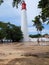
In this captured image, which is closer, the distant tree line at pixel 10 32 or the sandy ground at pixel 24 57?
the sandy ground at pixel 24 57

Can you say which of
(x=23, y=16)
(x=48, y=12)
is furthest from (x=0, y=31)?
(x=48, y=12)

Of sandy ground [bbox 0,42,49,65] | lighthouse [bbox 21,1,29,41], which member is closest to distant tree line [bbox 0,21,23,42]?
lighthouse [bbox 21,1,29,41]

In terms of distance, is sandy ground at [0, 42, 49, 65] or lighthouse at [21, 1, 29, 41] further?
lighthouse at [21, 1, 29, 41]

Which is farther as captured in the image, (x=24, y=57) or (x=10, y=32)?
(x=10, y=32)

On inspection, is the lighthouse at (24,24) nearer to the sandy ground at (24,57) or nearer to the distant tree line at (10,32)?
the distant tree line at (10,32)

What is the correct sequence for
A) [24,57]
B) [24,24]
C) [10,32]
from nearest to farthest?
[24,57] < [24,24] < [10,32]

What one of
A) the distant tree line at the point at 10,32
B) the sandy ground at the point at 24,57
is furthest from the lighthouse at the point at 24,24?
the sandy ground at the point at 24,57

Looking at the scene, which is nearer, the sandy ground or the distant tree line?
the sandy ground

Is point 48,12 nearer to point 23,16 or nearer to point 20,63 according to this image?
point 20,63

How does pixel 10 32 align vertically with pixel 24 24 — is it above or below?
below

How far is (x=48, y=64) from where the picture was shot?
49.0 ft

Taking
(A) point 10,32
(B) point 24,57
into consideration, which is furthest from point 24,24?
(B) point 24,57

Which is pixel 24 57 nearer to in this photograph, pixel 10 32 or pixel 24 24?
pixel 24 24

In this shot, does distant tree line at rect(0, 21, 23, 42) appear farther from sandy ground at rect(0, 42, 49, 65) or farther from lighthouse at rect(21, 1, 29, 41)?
sandy ground at rect(0, 42, 49, 65)
